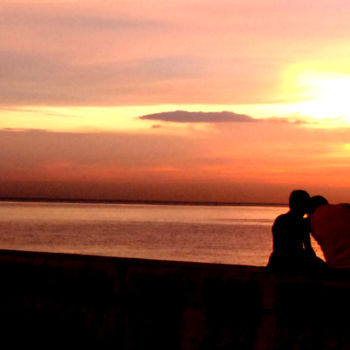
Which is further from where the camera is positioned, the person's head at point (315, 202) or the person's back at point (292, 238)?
the person's head at point (315, 202)

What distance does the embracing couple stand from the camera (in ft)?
23.0

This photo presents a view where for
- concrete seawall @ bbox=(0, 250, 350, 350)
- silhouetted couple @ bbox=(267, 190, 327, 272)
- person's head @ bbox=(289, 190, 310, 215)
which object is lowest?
concrete seawall @ bbox=(0, 250, 350, 350)

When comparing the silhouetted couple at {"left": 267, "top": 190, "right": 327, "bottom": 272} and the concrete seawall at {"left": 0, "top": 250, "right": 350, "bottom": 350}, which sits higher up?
the silhouetted couple at {"left": 267, "top": 190, "right": 327, "bottom": 272}

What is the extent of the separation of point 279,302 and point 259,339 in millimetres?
305

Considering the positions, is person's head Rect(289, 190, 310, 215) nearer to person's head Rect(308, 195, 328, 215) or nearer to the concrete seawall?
person's head Rect(308, 195, 328, 215)

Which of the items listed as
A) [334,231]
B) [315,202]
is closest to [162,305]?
[334,231]

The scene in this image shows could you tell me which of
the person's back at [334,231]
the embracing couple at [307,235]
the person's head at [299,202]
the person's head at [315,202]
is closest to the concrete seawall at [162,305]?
the person's back at [334,231]

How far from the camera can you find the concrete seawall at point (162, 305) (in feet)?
20.1

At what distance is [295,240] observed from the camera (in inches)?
301

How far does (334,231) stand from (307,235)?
2.48ft

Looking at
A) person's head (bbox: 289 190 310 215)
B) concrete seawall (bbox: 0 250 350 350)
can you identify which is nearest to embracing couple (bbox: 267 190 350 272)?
person's head (bbox: 289 190 310 215)

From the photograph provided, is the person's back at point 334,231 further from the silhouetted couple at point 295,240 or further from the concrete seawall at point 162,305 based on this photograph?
the silhouetted couple at point 295,240

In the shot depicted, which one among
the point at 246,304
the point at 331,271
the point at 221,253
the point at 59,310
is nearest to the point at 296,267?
the point at 331,271

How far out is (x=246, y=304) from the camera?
6.32 meters
